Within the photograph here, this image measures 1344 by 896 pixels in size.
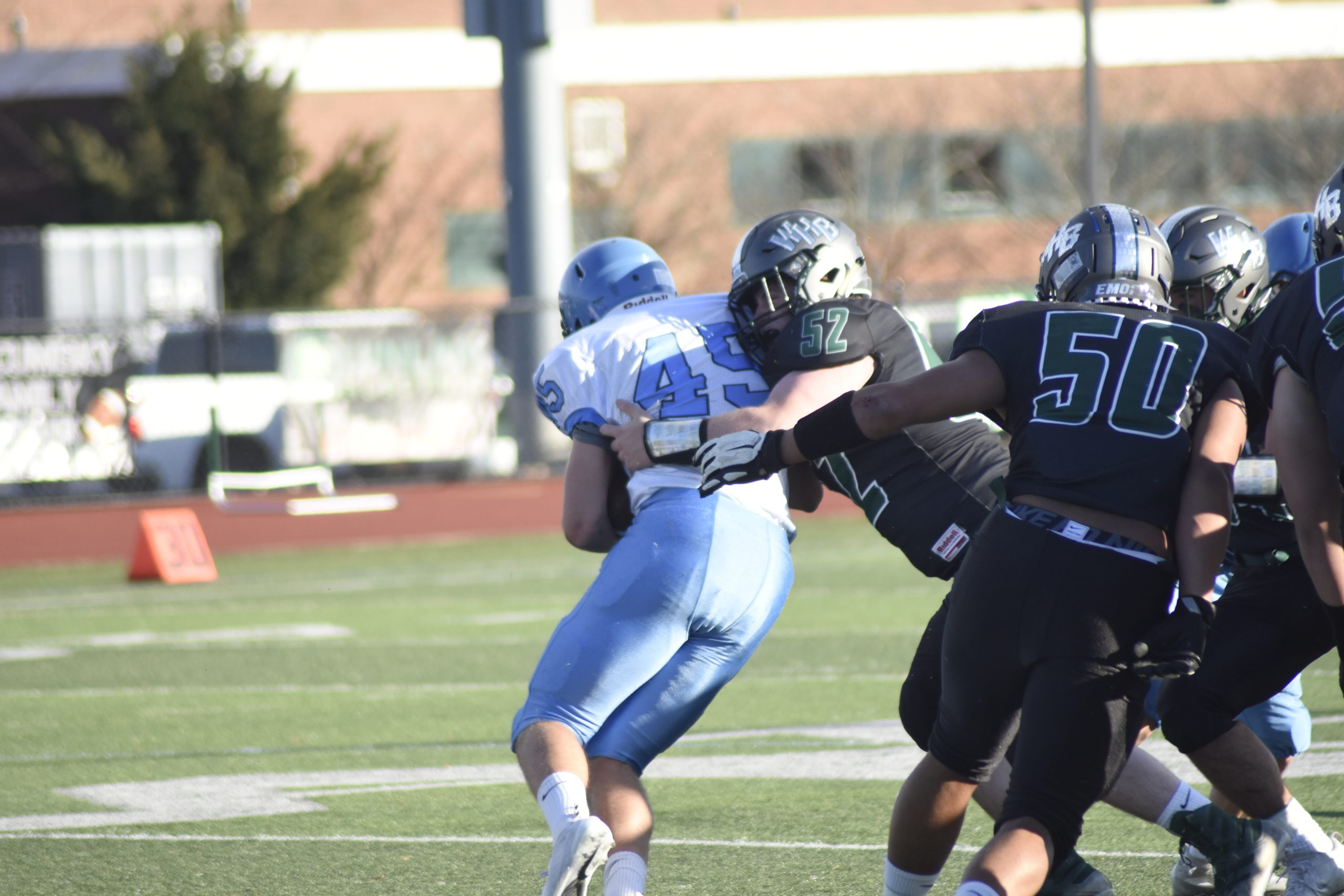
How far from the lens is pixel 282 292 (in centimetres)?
3020

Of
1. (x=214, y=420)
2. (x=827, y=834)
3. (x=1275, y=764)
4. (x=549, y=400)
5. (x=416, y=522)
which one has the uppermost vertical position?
(x=549, y=400)

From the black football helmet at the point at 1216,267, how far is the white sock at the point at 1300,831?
147 cm

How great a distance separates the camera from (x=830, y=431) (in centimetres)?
363

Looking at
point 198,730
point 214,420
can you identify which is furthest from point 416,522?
point 198,730

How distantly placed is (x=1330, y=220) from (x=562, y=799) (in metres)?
2.25

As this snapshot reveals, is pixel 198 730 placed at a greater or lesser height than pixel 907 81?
lesser

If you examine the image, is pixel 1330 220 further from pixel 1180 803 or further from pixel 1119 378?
pixel 1180 803

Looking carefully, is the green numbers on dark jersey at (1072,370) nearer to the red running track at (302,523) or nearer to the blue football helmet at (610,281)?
the blue football helmet at (610,281)

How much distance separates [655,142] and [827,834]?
2742 centimetres

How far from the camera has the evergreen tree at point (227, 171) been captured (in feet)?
97.3

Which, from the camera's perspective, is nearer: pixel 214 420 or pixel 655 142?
pixel 214 420

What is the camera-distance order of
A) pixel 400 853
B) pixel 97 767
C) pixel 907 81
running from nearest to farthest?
pixel 400 853 → pixel 97 767 → pixel 907 81

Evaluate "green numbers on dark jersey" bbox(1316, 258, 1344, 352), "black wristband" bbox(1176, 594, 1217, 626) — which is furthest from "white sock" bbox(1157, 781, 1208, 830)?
"green numbers on dark jersey" bbox(1316, 258, 1344, 352)

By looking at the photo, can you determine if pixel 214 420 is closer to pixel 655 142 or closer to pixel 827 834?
pixel 827 834
